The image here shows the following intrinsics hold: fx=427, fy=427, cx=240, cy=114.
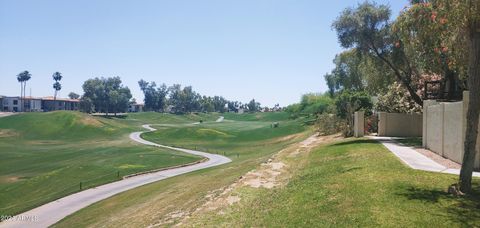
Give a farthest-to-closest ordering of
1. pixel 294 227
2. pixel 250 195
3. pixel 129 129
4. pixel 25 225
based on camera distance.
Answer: pixel 129 129, pixel 25 225, pixel 250 195, pixel 294 227

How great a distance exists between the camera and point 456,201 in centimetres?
1112

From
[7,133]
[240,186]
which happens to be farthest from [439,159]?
[7,133]

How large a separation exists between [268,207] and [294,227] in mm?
2655

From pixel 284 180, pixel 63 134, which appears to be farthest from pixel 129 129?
pixel 284 180

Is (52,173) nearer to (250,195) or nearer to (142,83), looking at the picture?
(250,195)

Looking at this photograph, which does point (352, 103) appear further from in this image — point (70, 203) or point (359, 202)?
point (359, 202)

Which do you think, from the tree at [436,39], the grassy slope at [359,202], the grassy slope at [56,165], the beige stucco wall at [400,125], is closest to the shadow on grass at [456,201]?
the grassy slope at [359,202]

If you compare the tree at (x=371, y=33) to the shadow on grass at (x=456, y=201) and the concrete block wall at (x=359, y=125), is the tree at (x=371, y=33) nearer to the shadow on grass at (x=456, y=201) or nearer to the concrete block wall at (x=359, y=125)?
the concrete block wall at (x=359, y=125)

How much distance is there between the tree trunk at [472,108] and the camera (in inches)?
444

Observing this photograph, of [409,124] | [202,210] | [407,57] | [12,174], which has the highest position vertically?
[407,57]

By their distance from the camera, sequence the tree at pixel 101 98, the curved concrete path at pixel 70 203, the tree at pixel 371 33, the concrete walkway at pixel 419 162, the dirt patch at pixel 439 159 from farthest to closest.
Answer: the tree at pixel 101 98 < the tree at pixel 371 33 < the curved concrete path at pixel 70 203 < the dirt patch at pixel 439 159 < the concrete walkway at pixel 419 162

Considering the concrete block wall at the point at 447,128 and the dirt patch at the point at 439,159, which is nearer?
the concrete block wall at the point at 447,128

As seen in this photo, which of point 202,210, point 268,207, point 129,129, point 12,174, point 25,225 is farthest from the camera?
point 129,129

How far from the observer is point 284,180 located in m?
18.5
